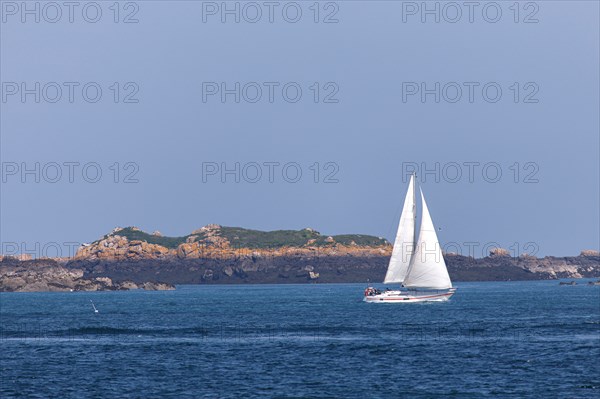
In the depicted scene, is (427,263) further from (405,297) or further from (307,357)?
(307,357)

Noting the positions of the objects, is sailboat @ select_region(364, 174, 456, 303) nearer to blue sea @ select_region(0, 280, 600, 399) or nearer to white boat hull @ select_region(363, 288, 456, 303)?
white boat hull @ select_region(363, 288, 456, 303)

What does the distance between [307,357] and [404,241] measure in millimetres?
76740

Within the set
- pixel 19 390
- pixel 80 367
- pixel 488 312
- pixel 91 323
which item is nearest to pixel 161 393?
pixel 19 390

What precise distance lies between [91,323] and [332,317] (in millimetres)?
27851

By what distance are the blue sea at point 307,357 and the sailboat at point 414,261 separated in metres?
24.3

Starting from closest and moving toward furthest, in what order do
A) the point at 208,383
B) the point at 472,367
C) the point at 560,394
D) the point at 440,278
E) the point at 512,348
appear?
the point at 560,394 → the point at 208,383 → the point at 472,367 → the point at 512,348 → the point at 440,278

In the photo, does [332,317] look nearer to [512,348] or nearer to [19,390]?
[512,348]

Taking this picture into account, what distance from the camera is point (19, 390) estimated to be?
192 ft

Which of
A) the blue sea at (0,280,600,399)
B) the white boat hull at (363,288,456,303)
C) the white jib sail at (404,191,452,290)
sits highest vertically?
the white jib sail at (404,191,452,290)


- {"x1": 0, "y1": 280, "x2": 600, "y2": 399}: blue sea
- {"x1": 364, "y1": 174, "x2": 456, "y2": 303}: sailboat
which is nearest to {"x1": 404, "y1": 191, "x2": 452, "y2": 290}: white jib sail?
{"x1": 364, "y1": 174, "x2": 456, "y2": 303}: sailboat

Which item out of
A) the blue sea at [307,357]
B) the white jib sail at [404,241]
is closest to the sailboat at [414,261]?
the white jib sail at [404,241]

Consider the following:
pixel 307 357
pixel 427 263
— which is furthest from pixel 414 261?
pixel 307 357

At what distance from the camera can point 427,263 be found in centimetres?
14412

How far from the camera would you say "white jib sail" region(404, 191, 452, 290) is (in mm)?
144000
